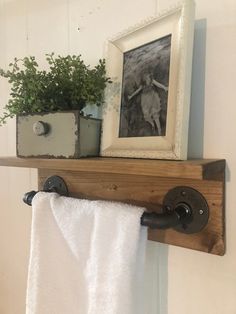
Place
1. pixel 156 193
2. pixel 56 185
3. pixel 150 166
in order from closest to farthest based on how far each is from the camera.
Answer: pixel 150 166, pixel 156 193, pixel 56 185

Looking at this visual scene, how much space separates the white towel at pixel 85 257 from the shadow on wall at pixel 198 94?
148mm

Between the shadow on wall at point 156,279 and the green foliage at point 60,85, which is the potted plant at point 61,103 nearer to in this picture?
the green foliage at point 60,85

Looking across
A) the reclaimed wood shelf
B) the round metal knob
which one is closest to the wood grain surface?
the reclaimed wood shelf

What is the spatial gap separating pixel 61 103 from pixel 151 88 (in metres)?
0.17

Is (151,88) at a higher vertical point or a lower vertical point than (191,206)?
higher


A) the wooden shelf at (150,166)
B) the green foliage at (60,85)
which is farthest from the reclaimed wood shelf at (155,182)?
the green foliage at (60,85)

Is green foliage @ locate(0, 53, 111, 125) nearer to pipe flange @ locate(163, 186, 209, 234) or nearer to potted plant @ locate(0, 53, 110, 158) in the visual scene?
potted plant @ locate(0, 53, 110, 158)

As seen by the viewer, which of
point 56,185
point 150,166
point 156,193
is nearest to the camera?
point 150,166

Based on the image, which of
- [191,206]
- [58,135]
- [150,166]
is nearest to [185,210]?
[191,206]

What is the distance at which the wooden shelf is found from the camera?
354 mm

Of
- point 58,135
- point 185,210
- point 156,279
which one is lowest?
point 156,279

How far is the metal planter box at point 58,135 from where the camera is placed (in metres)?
0.48

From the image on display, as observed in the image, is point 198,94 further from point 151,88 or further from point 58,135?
point 58,135

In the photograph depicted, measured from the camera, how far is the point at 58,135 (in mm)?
494
